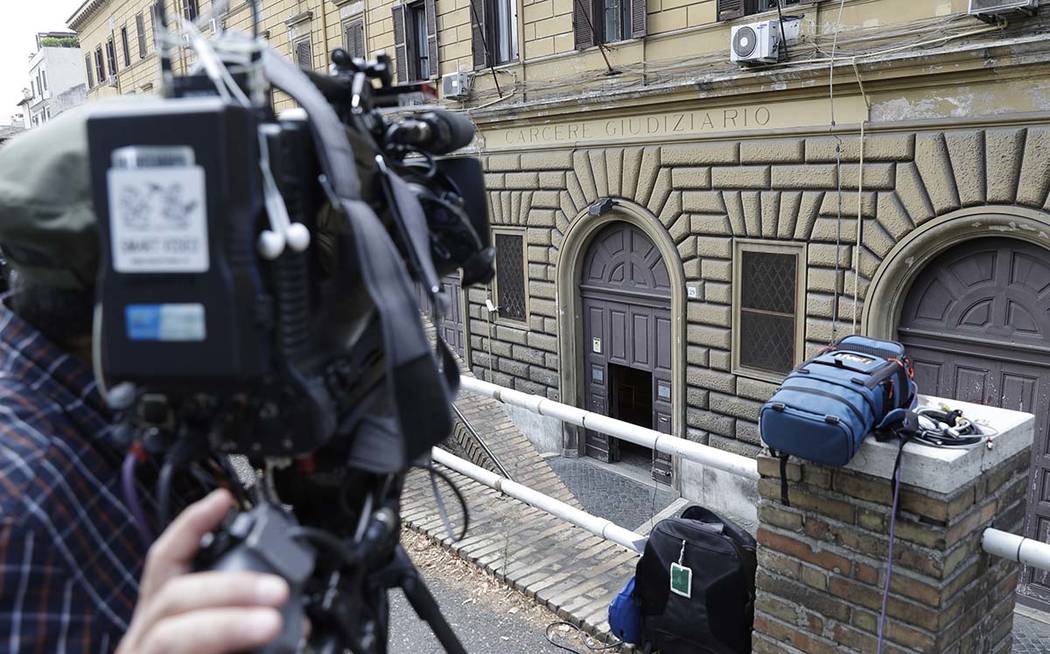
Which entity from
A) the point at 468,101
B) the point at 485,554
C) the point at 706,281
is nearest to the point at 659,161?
the point at 706,281

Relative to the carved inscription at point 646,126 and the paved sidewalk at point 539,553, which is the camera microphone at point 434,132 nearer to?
the paved sidewalk at point 539,553

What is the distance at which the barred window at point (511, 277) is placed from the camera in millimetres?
13703

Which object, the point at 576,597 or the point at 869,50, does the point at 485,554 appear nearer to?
the point at 576,597

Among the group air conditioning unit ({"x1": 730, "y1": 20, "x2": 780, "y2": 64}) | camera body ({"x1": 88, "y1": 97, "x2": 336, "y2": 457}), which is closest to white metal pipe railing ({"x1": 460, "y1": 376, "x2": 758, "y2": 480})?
camera body ({"x1": 88, "y1": 97, "x2": 336, "y2": 457})

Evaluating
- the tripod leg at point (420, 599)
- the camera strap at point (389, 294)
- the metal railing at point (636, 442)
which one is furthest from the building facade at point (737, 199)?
the camera strap at point (389, 294)

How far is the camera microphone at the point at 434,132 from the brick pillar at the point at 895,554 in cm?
164

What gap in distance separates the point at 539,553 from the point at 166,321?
3.33 metres

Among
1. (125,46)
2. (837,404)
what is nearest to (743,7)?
(837,404)

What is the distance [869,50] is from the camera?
825 cm

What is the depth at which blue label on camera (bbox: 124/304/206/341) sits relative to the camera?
2.72 ft

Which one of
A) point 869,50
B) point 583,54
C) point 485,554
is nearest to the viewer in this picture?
point 485,554

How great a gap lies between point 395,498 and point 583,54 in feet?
37.5

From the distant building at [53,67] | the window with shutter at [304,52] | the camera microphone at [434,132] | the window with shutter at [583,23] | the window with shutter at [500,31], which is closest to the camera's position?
the camera microphone at [434,132]

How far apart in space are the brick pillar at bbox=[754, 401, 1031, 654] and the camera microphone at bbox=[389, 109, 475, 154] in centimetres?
164
